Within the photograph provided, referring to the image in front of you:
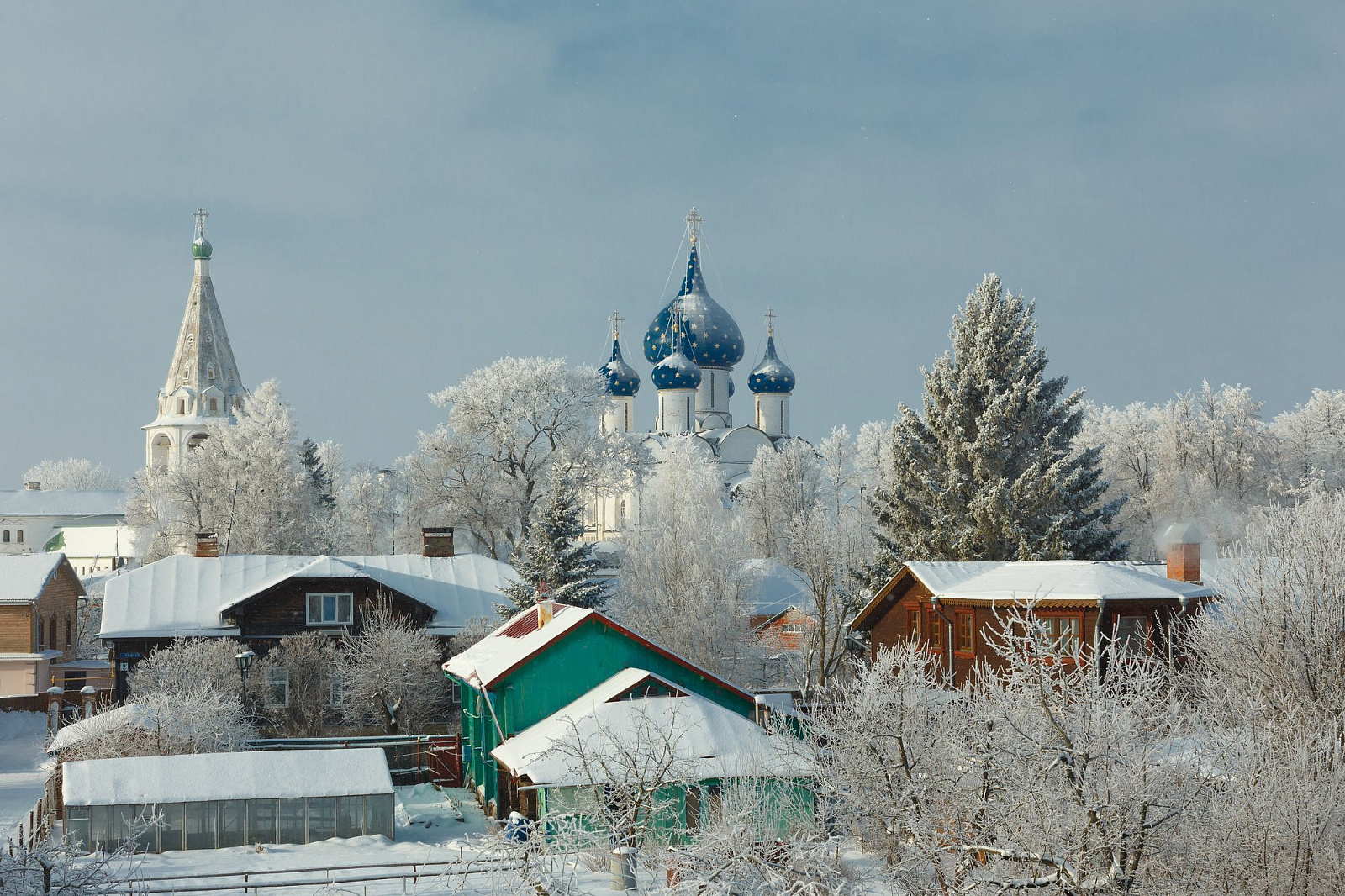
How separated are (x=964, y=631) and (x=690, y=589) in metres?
12.5

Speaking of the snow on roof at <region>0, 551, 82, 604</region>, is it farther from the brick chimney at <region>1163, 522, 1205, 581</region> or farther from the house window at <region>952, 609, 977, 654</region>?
the brick chimney at <region>1163, 522, 1205, 581</region>

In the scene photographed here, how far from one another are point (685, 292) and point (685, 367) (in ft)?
22.1

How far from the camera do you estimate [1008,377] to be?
4338 centimetres

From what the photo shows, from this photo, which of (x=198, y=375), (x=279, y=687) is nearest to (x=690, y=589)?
(x=279, y=687)

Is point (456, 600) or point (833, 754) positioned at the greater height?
point (456, 600)

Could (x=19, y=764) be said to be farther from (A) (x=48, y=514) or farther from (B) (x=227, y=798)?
(A) (x=48, y=514)

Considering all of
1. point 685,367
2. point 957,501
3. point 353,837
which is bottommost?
point 353,837

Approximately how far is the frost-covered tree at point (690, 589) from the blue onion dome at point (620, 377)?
3614 cm

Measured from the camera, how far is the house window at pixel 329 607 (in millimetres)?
37156

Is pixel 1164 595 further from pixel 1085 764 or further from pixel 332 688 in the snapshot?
pixel 332 688

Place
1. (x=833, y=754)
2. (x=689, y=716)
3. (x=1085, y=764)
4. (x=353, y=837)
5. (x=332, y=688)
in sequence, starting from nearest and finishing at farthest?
(x=1085, y=764) < (x=833, y=754) < (x=689, y=716) < (x=353, y=837) < (x=332, y=688)

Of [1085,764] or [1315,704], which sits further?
[1315,704]

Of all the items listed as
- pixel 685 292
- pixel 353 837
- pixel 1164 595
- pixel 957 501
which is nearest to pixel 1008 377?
pixel 957 501

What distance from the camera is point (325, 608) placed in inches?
1467
